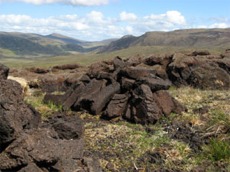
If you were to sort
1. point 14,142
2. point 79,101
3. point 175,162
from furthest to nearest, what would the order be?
1. point 79,101
2. point 175,162
3. point 14,142

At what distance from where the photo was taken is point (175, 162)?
1117 centimetres

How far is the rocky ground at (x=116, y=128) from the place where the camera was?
8.86 metres

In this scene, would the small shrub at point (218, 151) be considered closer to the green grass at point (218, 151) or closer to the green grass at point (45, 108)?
the green grass at point (218, 151)

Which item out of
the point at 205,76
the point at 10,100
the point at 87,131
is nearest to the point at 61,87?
the point at 205,76

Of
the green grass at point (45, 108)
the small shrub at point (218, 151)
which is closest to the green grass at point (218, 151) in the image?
the small shrub at point (218, 151)

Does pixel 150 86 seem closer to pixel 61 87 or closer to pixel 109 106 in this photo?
pixel 109 106

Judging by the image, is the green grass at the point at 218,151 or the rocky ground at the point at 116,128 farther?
the green grass at the point at 218,151

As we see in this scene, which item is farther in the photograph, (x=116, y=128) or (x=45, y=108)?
(x=45, y=108)

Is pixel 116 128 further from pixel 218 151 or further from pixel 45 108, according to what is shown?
pixel 45 108

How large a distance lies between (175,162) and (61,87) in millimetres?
15987

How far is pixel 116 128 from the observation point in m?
13.5

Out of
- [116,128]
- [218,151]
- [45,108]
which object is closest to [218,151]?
[218,151]

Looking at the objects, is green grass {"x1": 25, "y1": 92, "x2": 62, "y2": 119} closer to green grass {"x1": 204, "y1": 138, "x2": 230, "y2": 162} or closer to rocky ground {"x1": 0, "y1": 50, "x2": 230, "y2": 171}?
rocky ground {"x1": 0, "y1": 50, "x2": 230, "y2": 171}

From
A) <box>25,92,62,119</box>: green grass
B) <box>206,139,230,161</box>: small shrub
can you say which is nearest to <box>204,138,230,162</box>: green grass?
<box>206,139,230,161</box>: small shrub
